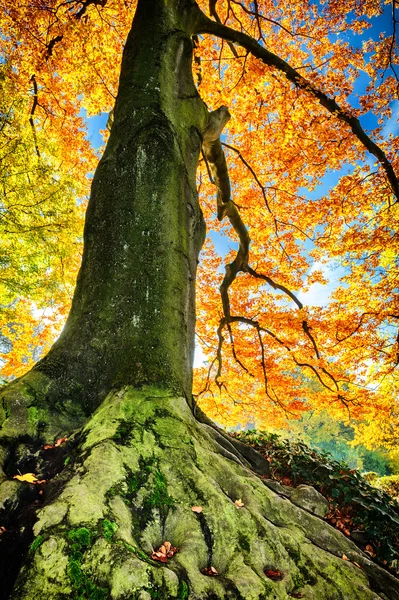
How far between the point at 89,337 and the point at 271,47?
11.3 m

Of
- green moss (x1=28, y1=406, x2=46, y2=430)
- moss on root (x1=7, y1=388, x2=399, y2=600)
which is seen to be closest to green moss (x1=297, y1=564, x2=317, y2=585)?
moss on root (x1=7, y1=388, x2=399, y2=600)

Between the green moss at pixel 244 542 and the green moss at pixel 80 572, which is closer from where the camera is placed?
the green moss at pixel 80 572

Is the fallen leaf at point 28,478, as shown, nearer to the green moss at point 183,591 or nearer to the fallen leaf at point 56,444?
the fallen leaf at point 56,444

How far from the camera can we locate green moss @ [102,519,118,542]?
48.3 inches

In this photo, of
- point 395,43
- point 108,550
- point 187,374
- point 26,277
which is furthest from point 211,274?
point 108,550

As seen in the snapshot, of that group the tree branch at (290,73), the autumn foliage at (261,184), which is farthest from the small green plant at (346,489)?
the tree branch at (290,73)

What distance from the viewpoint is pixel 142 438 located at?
1.85 m

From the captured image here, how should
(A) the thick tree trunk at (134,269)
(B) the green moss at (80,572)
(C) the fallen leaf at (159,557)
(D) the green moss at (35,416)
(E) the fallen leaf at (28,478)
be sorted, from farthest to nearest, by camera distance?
(A) the thick tree trunk at (134,269) < (D) the green moss at (35,416) < (E) the fallen leaf at (28,478) < (C) the fallen leaf at (159,557) < (B) the green moss at (80,572)

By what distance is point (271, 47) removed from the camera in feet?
31.5

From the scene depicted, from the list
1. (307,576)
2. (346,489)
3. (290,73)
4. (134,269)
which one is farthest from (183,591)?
(290,73)

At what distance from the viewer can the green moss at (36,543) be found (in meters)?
1.14

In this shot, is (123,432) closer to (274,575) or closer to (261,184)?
(274,575)

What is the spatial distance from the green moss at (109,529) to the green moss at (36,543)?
0.23m

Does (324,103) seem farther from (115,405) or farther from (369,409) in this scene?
(369,409)
